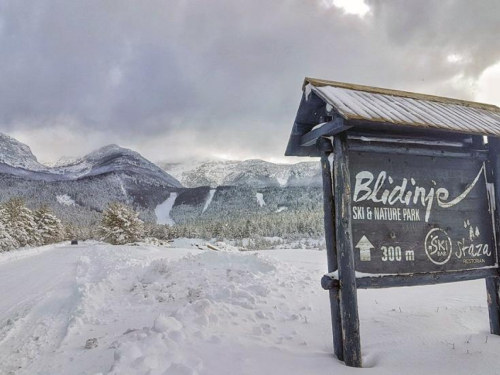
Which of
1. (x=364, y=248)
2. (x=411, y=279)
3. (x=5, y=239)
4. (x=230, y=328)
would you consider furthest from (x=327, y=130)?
(x=5, y=239)

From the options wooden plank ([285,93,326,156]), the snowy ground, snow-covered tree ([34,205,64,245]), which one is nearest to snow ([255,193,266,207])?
snow-covered tree ([34,205,64,245])

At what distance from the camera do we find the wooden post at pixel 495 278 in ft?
14.1

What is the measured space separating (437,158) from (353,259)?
1920mm

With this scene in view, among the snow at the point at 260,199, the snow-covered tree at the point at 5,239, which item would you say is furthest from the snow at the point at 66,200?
the snow-covered tree at the point at 5,239

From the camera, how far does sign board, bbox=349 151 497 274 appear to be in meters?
3.89

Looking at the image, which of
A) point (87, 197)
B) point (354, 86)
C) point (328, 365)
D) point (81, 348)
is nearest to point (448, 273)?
point (328, 365)

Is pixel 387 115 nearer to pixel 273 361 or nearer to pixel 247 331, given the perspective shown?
pixel 273 361

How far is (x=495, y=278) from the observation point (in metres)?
4.47

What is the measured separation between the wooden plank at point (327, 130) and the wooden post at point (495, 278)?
8.19 feet

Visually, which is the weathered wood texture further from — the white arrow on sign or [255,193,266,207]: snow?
[255,193,266,207]: snow

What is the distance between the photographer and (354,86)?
4.62 metres

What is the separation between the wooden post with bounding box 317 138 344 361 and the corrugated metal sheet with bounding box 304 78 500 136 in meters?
0.57

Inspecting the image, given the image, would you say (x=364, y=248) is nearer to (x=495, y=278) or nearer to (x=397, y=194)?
(x=397, y=194)

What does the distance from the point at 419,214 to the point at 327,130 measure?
62.7 inches
